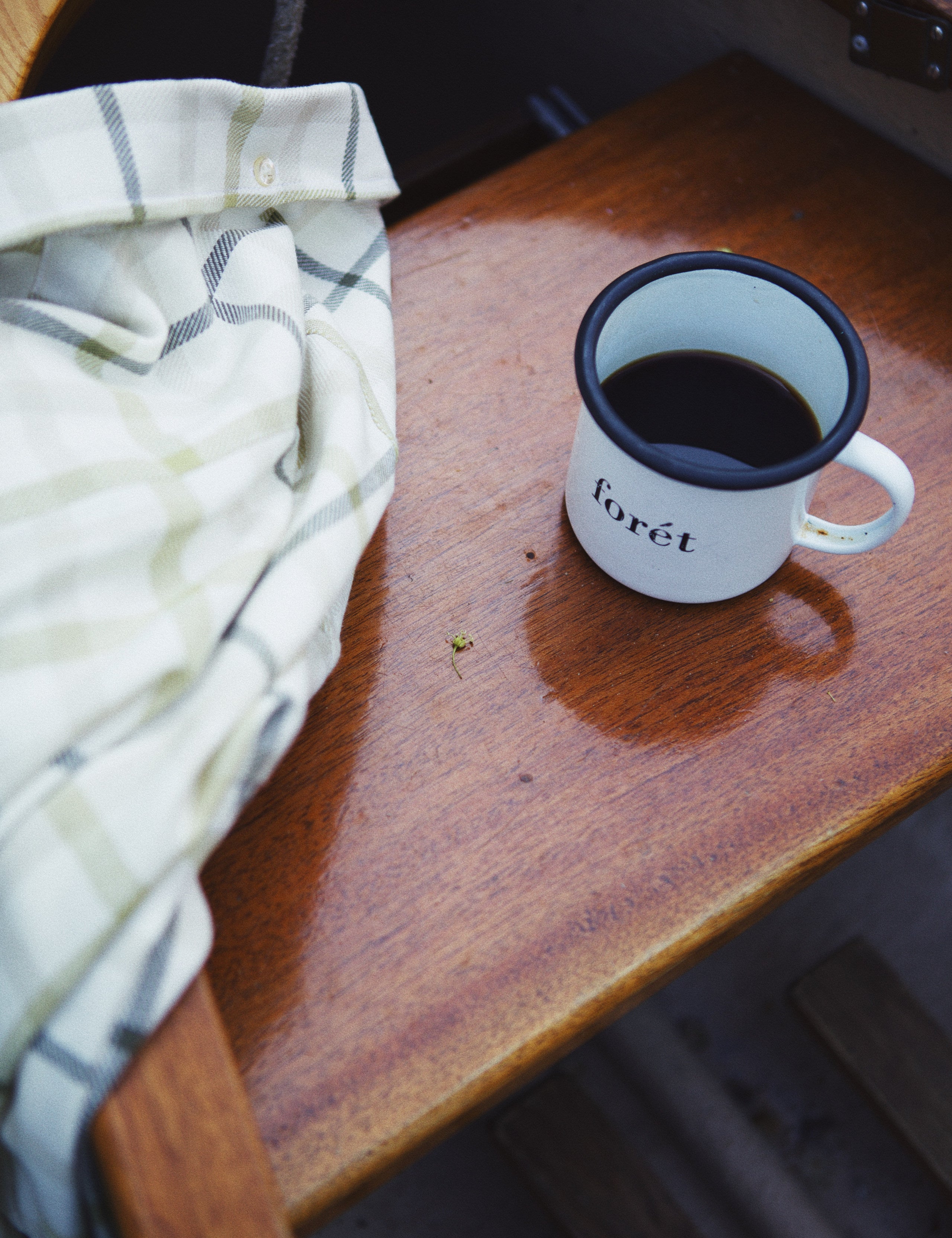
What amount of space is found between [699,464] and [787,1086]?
2.15 ft

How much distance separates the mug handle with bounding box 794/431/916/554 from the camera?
0.33 metres

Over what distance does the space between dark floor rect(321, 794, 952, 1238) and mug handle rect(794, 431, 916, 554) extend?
0.50 meters

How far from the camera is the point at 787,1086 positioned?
2.52ft

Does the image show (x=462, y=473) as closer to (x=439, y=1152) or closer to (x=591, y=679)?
(x=591, y=679)

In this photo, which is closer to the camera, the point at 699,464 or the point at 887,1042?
the point at 699,464

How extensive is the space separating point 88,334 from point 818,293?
0.28 metres

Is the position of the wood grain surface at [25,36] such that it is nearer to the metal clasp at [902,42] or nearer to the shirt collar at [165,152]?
the shirt collar at [165,152]

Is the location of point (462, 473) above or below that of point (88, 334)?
below

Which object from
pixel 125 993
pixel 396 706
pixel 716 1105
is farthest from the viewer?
pixel 716 1105

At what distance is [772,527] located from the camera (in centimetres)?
35

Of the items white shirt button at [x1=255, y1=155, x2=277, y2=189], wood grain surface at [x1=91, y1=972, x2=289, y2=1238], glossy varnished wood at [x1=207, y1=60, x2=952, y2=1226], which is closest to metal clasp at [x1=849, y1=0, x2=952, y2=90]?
glossy varnished wood at [x1=207, y1=60, x2=952, y2=1226]

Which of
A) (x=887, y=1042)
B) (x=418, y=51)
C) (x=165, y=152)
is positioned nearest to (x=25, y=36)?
(x=165, y=152)

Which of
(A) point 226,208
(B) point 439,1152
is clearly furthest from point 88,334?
(B) point 439,1152

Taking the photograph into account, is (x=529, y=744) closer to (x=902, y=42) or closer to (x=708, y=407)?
Result: (x=708, y=407)
